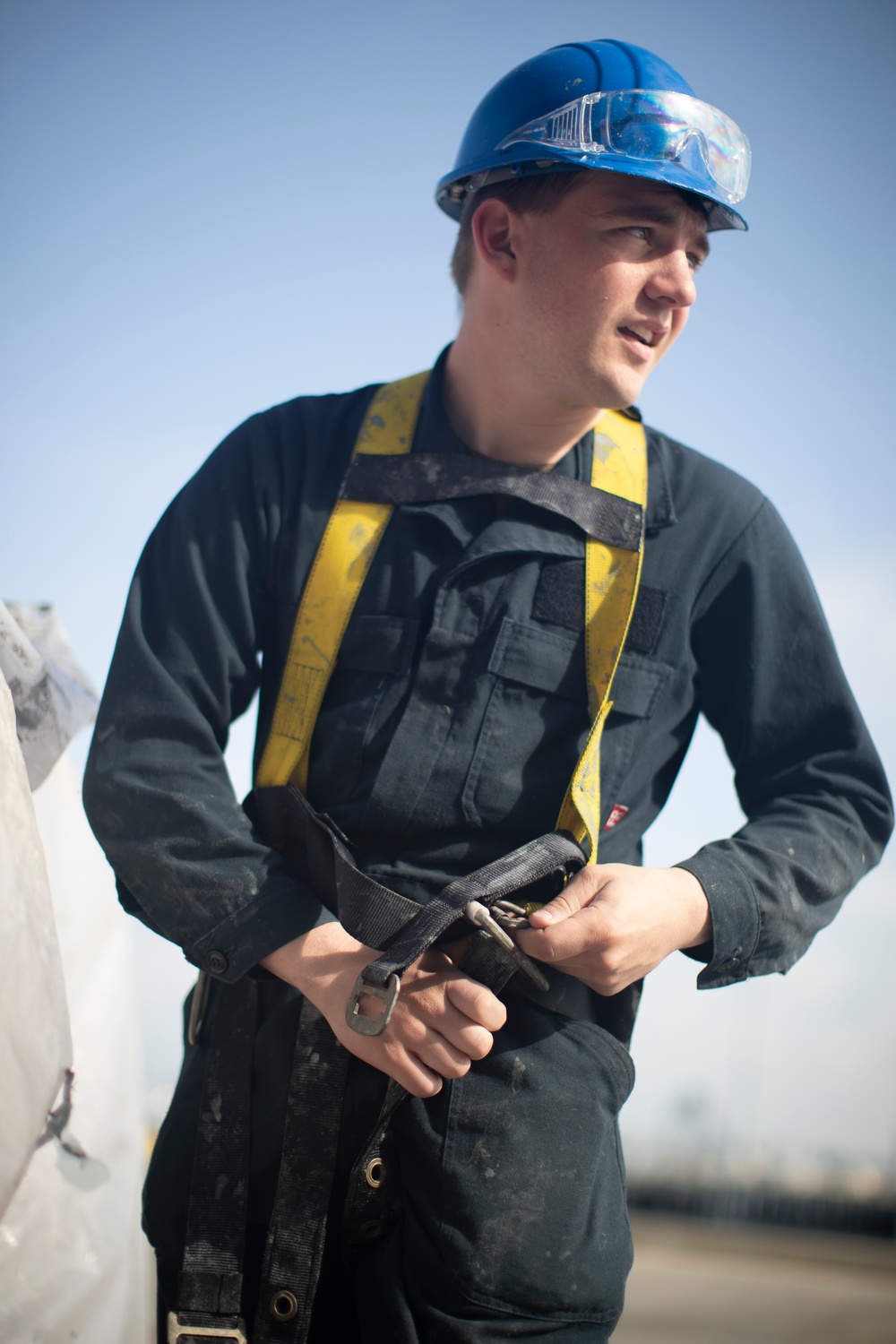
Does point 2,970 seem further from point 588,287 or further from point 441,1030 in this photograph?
point 588,287

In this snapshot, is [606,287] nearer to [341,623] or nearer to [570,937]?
[341,623]

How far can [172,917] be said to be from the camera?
5.17ft

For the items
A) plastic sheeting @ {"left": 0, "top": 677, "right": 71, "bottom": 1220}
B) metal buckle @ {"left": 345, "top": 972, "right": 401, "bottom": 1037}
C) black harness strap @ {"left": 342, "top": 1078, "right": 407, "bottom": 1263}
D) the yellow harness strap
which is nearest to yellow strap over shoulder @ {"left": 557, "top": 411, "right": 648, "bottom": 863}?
the yellow harness strap

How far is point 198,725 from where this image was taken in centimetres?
166

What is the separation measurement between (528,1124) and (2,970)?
0.76m

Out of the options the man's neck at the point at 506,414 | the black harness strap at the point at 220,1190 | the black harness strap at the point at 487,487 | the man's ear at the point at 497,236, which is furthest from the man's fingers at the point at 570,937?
the man's ear at the point at 497,236

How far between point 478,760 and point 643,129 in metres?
1.07

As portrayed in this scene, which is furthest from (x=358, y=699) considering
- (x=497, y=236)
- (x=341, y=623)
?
(x=497, y=236)

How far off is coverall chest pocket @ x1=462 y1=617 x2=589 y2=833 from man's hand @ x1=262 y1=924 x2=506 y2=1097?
0.27 metres

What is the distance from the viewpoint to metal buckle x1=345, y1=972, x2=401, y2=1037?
1.40m

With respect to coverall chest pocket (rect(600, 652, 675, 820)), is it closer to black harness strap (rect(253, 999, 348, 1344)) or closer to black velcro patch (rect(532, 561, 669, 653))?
black velcro patch (rect(532, 561, 669, 653))

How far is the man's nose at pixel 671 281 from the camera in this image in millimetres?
1729

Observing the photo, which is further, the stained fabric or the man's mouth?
the man's mouth

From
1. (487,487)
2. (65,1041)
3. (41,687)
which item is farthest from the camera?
(41,687)
